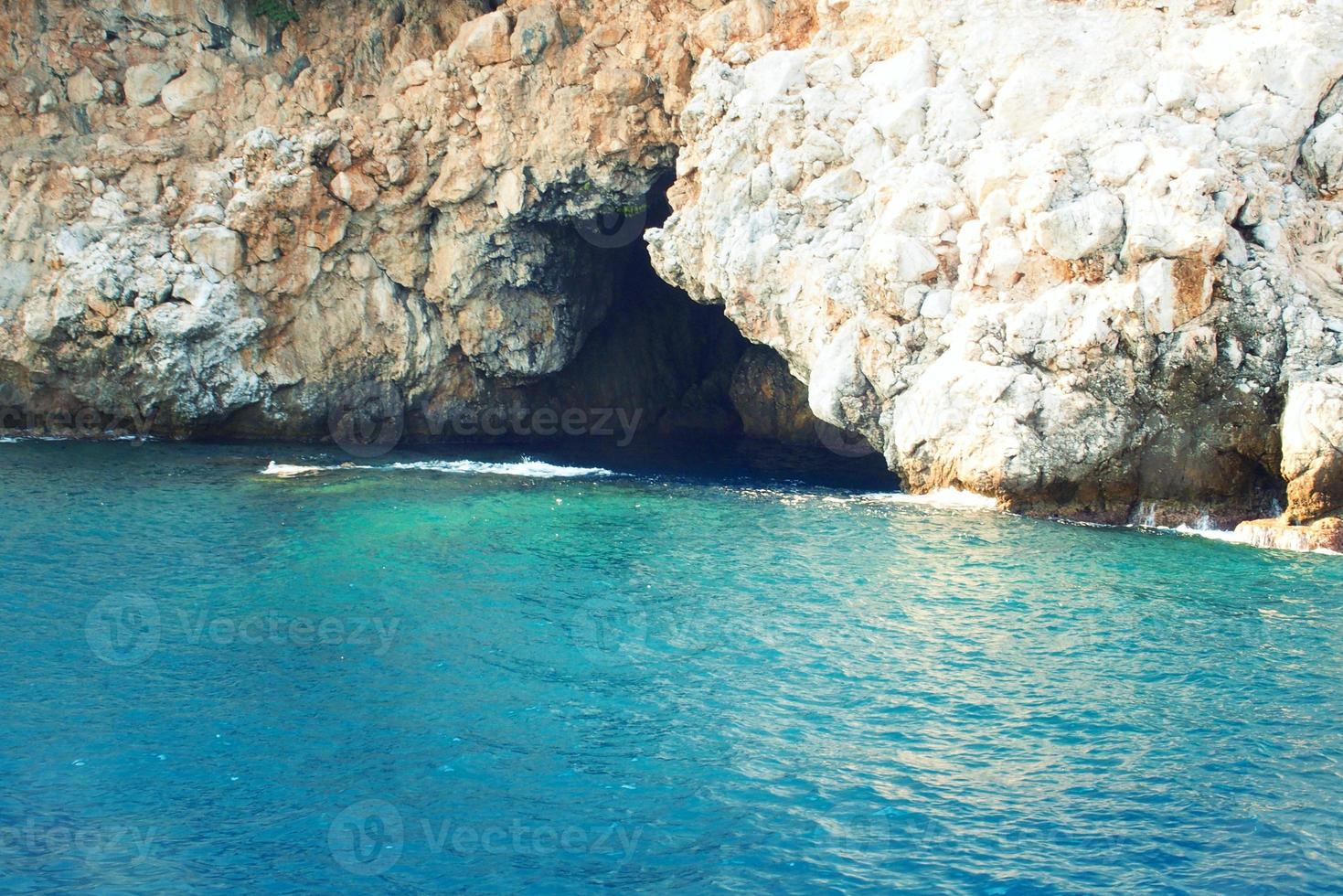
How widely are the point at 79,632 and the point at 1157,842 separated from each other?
600 inches

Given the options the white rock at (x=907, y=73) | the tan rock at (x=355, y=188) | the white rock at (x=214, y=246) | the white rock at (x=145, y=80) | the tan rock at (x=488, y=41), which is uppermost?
the tan rock at (x=488, y=41)

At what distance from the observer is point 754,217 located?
29.3 metres

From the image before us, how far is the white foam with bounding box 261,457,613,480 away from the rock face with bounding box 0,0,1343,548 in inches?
228

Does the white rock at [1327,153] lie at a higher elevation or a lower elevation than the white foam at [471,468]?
higher

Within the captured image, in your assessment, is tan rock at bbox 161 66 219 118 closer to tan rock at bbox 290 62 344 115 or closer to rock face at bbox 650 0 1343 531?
tan rock at bbox 290 62 344 115

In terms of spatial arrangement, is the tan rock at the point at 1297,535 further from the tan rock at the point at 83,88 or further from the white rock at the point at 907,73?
the tan rock at the point at 83,88

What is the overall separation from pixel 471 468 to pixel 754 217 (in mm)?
11088

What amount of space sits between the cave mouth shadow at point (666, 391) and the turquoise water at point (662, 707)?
44.2 feet

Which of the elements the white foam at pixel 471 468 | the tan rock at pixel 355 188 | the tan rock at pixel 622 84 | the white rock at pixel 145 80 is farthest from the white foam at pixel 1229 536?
the white rock at pixel 145 80

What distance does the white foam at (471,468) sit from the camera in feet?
101

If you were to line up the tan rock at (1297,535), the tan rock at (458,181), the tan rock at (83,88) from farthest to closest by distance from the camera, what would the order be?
the tan rock at (83,88)
the tan rock at (458,181)
the tan rock at (1297,535)

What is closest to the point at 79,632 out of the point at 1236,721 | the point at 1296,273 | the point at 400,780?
the point at 400,780

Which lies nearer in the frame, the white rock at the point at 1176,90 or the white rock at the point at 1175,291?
the white rock at the point at 1175,291

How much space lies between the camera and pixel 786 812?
11664 millimetres
